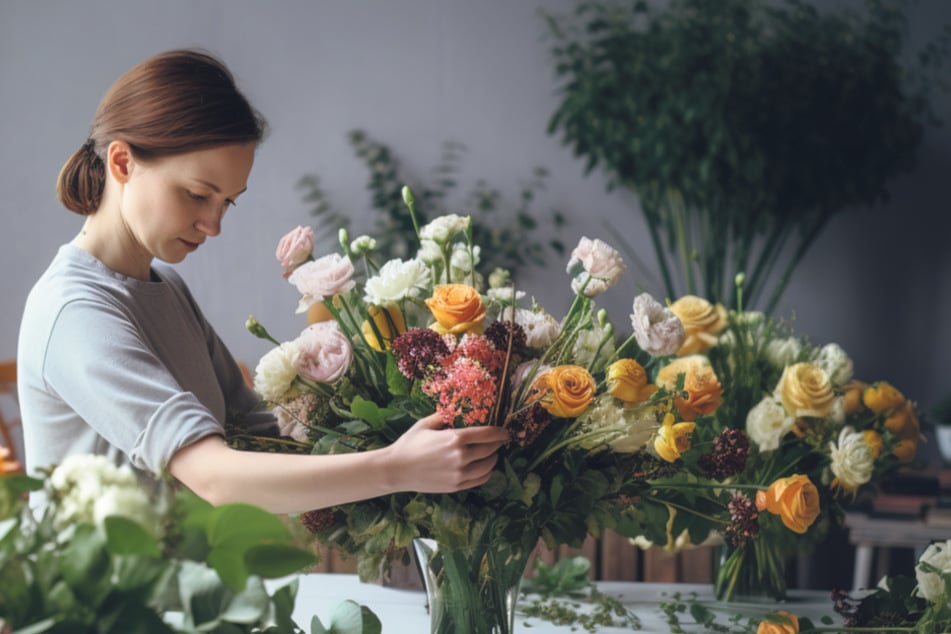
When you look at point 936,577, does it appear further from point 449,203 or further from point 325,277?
point 449,203

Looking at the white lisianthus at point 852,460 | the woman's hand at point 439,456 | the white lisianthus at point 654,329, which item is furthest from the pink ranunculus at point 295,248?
the white lisianthus at point 852,460

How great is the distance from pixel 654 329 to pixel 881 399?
0.59 metres

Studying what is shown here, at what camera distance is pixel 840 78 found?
3.06 meters

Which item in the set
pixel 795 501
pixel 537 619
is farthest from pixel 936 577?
pixel 537 619

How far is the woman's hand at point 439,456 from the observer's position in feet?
2.87

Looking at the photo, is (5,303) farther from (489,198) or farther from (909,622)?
(909,622)

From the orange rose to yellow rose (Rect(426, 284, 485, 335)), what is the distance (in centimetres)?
37

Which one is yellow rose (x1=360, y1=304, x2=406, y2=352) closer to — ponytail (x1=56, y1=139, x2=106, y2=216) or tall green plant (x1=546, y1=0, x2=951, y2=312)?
Answer: ponytail (x1=56, y1=139, x2=106, y2=216)

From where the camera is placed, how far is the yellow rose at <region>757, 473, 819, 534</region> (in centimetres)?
103

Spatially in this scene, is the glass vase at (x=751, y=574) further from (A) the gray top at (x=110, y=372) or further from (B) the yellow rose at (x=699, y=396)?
(A) the gray top at (x=110, y=372)

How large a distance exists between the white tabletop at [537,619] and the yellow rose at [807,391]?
0.28 m

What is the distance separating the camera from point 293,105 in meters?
3.68

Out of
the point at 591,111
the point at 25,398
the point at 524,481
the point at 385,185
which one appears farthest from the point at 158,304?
the point at 385,185

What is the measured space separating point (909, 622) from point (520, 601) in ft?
1.74
